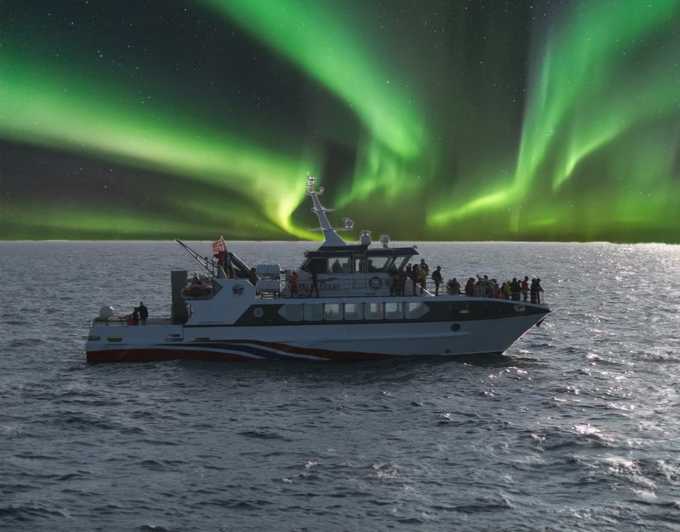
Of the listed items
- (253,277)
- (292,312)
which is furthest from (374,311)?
(253,277)

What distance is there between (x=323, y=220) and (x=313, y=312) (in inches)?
229

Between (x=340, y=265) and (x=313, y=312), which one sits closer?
(x=313, y=312)

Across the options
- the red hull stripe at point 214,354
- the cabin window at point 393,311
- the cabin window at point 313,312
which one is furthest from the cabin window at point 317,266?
the red hull stripe at point 214,354

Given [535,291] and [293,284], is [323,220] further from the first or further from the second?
[535,291]

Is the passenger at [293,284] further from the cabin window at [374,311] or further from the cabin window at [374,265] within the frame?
the cabin window at [374,265]

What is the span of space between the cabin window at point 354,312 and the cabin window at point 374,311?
33cm

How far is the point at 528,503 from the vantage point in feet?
66.8

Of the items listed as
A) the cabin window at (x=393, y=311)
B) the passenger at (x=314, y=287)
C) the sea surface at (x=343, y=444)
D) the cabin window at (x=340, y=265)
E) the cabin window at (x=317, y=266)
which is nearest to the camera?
the sea surface at (x=343, y=444)

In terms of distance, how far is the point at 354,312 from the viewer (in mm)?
40250

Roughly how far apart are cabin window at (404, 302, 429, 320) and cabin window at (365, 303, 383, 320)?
1.36 meters

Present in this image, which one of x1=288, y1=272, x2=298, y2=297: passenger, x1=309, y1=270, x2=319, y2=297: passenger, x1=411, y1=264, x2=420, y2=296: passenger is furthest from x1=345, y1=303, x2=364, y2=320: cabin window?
x1=411, y1=264, x2=420, y2=296: passenger

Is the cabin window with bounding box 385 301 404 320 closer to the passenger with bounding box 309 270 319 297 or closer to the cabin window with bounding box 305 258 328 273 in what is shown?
the passenger with bounding box 309 270 319 297

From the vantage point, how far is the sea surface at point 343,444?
20000 mm

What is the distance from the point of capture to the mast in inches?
1651
